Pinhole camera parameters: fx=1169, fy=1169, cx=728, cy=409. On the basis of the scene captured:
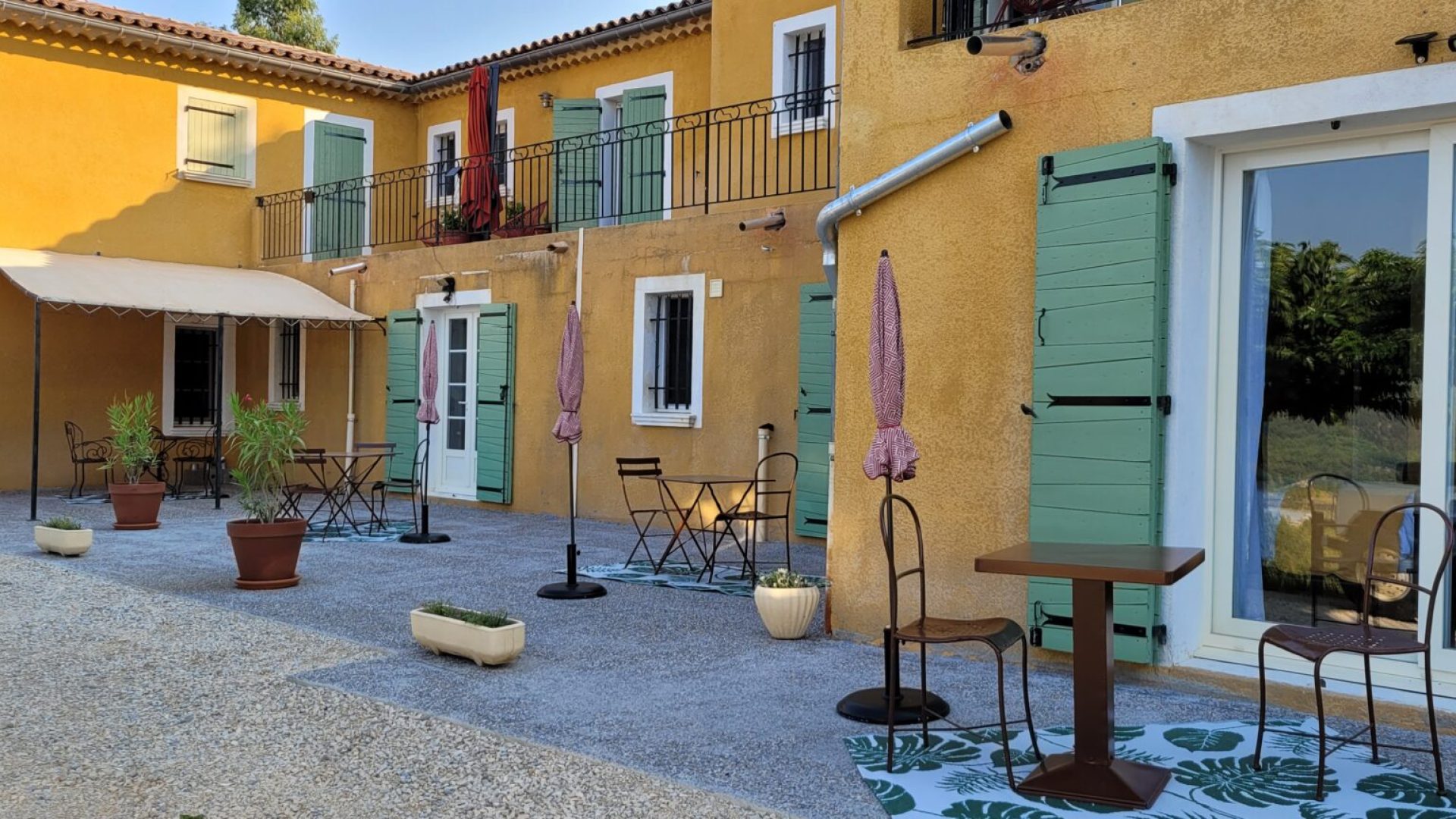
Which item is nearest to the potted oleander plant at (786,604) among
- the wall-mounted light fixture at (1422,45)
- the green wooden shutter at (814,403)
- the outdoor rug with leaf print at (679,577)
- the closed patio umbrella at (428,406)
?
the outdoor rug with leaf print at (679,577)

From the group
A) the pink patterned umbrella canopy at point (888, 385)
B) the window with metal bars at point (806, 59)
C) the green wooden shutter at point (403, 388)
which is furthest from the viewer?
the green wooden shutter at point (403, 388)

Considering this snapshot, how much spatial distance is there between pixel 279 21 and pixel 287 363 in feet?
43.7

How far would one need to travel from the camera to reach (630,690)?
4.98m

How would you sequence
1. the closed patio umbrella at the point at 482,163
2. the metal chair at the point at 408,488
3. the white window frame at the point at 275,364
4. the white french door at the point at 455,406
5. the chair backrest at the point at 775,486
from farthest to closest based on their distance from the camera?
1. the white window frame at the point at 275,364
2. the closed patio umbrella at the point at 482,163
3. the white french door at the point at 455,406
4. the metal chair at the point at 408,488
5. the chair backrest at the point at 775,486

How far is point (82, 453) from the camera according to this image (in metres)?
13.9

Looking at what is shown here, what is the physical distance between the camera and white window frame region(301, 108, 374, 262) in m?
15.3

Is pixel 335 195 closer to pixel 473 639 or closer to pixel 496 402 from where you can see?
pixel 496 402

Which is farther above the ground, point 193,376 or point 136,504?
point 193,376

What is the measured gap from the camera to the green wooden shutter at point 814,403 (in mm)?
9258

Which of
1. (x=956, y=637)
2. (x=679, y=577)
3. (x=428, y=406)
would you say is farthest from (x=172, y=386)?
(x=956, y=637)

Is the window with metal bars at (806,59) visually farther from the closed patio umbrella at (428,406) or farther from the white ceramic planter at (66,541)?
the white ceramic planter at (66,541)

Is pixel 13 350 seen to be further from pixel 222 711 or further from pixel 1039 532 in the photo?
pixel 1039 532

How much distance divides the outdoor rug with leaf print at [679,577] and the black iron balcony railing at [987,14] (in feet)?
11.1

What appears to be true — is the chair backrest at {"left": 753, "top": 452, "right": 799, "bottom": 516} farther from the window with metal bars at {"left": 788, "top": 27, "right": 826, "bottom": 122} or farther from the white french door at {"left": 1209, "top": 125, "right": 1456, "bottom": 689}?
the white french door at {"left": 1209, "top": 125, "right": 1456, "bottom": 689}
